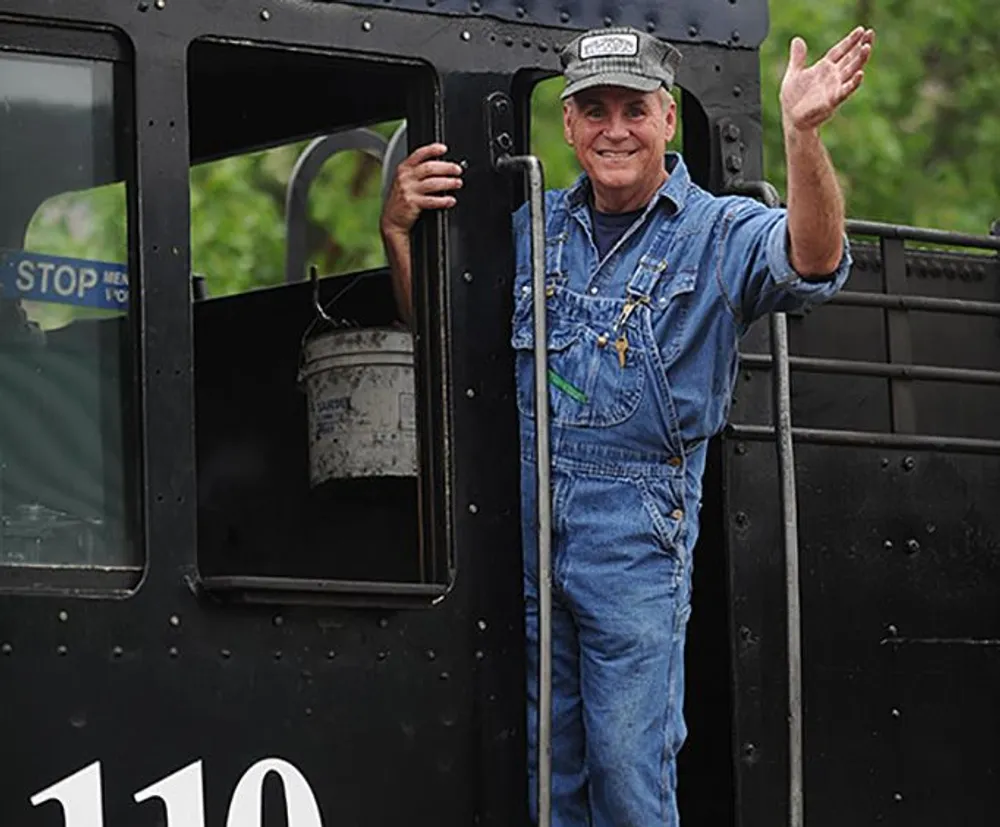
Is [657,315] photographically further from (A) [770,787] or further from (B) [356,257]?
(B) [356,257]

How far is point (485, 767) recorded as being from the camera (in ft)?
16.1

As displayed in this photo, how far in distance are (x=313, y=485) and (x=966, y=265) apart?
63.4 inches

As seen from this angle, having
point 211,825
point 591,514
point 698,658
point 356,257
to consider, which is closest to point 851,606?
point 698,658

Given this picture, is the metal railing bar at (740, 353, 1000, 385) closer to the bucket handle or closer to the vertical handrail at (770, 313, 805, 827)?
the vertical handrail at (770, 313, 805, 827)

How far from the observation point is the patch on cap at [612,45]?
490cm

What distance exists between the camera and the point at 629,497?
4902 mm

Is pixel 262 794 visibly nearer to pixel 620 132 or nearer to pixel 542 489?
pixel 542 489

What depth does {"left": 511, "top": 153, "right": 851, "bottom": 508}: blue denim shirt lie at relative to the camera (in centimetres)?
488

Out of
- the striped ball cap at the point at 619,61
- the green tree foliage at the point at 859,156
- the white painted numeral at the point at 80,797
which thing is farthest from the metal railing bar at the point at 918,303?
the green tree foliage at the point at 859,156

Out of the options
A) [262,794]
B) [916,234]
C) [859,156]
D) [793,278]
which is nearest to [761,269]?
[793,278]

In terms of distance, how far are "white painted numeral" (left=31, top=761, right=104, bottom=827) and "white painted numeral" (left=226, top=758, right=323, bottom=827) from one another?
27 centimetres

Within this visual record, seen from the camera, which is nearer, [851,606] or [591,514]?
[591,514]

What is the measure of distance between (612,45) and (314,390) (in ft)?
3.62

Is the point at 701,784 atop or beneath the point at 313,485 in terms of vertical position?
beneath
